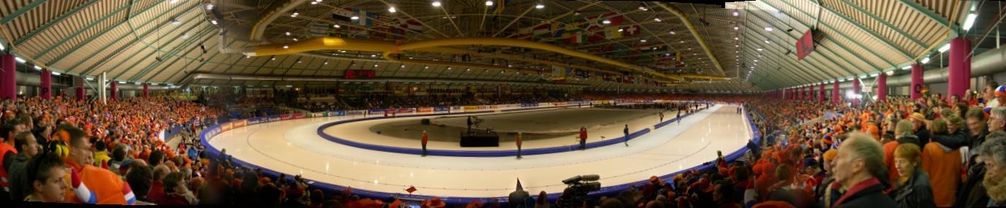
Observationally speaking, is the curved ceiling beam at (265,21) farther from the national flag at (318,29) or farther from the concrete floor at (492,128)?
the concrete floor at (492,128)

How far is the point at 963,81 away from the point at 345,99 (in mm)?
47020

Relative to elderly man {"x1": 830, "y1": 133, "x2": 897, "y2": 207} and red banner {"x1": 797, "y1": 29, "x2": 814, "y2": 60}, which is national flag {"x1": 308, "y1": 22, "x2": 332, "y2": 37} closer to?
elderly man {"x1": 830, "y1": 133, "x2": 897, "y2": 207}

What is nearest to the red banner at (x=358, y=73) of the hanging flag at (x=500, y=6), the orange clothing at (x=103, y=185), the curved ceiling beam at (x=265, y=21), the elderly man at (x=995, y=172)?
the hanging flag at (x=500, y=6)

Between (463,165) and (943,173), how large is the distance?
38.1 ft

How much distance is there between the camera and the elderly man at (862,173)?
1.68 m

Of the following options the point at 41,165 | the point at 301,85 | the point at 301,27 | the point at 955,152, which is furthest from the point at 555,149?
the point at 301,85

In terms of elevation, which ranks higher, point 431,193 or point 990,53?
point 990,53

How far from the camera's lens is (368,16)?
15.9 meters

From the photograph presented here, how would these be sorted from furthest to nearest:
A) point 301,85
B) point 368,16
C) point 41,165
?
point 301,85 → point 368,16 → point 41,165

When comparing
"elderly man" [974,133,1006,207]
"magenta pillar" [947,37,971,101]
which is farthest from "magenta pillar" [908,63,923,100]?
"elderly man" [974,133,1006,207]

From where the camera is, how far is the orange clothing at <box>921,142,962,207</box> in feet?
9.29

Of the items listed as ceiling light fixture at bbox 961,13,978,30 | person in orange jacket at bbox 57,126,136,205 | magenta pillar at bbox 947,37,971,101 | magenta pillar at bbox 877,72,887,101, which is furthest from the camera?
magenta pillar at bbox 877,72,887,101

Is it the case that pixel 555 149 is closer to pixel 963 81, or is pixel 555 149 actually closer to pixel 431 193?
pixel 431 193

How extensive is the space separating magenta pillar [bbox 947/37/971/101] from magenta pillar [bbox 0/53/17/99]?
72.4ft
